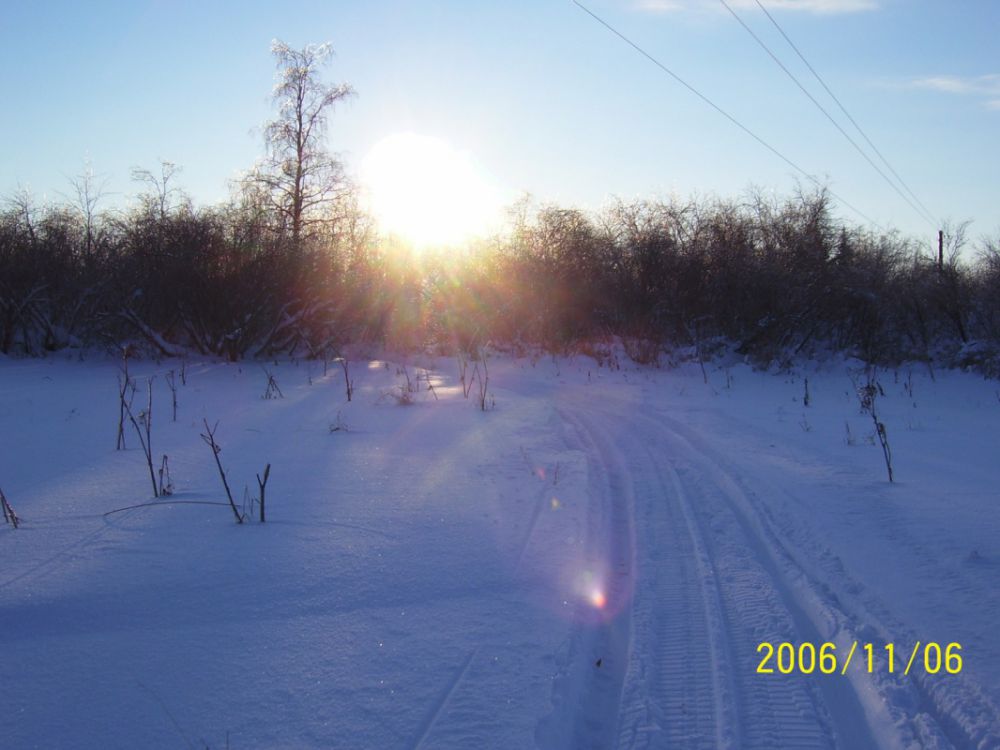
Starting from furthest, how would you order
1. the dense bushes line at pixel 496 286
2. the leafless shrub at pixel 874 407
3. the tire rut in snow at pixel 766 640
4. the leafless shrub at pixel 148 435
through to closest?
the dense bushes line at pixel 496 286, the leafless shrub at pixel 874 407, the leafless shrub at pixel 148 435, the tire rut in snow at pixel 766 640

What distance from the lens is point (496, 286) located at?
26.0 meters

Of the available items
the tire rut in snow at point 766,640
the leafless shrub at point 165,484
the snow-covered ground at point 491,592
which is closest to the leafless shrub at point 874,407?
the snow-covered ground at point 491,592

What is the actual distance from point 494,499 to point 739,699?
11.6 ft

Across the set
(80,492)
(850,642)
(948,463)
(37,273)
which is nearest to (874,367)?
(948,463)

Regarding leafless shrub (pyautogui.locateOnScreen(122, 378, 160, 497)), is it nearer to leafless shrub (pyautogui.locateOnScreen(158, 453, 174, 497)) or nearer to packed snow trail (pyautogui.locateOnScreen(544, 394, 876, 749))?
leafless shrub (pyautogui.locateOnScreen(158, 453, 174, 497))

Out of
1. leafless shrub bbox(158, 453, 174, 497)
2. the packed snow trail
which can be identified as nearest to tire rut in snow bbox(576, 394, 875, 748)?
the packed snow trail

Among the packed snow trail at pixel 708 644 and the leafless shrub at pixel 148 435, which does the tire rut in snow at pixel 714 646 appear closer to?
the packed snow trail at pixel 708 644

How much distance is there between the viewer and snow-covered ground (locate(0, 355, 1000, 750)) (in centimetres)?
303
